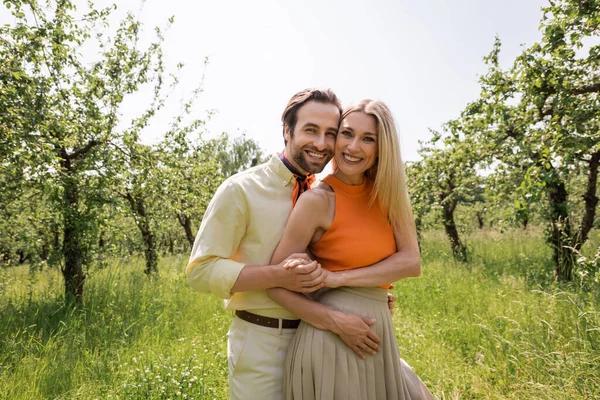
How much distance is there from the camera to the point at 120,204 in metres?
5.36

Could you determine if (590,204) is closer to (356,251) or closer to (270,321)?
(356,251)

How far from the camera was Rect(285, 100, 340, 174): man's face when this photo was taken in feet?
6.49

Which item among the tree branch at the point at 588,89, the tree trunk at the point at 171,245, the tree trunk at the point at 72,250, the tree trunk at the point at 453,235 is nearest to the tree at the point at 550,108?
the tree branch at the point at 588,89

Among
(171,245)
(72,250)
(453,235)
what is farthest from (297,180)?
(171,245)

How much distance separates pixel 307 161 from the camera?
200 cm

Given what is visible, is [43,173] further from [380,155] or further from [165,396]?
[380,155]

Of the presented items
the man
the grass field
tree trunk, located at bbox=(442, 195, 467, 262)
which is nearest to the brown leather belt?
the man

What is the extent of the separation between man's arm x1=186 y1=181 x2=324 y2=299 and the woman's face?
0.53m

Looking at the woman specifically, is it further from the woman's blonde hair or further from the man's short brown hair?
the man's short brown hair

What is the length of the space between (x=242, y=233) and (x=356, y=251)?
0.56 meters

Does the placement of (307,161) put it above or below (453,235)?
above

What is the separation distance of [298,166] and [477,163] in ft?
17.5

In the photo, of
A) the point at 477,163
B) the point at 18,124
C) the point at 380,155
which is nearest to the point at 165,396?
the point at 380,155

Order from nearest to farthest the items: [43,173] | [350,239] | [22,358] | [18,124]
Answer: [350,239] → [22,358] → [18,124] → [43,173]
